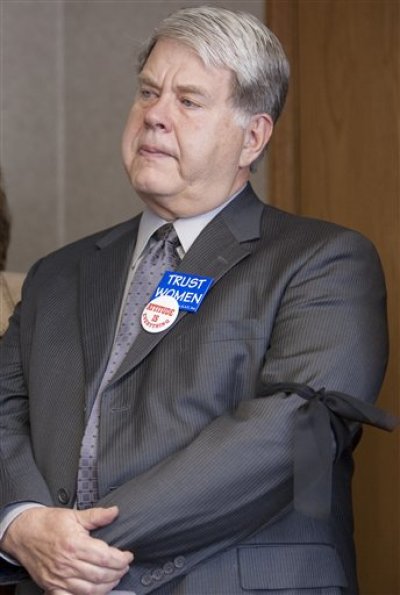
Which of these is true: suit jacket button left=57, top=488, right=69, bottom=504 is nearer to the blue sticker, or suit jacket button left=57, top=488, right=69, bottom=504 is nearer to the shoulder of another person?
the blue sticker

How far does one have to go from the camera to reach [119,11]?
4266 millimetres

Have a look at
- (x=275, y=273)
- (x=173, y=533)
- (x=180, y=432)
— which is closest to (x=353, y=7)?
(x=275, y=273)

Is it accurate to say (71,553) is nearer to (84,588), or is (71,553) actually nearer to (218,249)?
(84,588)

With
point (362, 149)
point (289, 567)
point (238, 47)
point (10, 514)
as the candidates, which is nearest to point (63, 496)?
point (10, 514)

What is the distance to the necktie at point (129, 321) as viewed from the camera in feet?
7.79

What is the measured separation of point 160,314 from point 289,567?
575mm

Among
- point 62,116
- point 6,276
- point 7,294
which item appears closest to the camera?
point 7,294

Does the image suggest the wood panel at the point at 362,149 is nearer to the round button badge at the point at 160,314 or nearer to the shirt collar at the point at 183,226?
the shirt collar at the point at 183,226

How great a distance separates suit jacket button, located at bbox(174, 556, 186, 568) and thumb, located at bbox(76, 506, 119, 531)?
6.2 inches

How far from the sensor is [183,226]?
257cm

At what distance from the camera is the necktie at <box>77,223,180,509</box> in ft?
7.79

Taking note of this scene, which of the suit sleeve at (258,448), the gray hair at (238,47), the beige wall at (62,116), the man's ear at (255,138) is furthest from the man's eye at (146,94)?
the beige wall at (62,116)

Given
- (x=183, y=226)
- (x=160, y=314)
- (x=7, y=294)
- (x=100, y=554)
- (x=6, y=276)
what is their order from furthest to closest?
(x=6, y=276)
(x=7, y=294)
(x=183, y=226)
(x=160, y=314)
(x=100, y=554)

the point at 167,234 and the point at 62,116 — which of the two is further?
the point at 62,116
